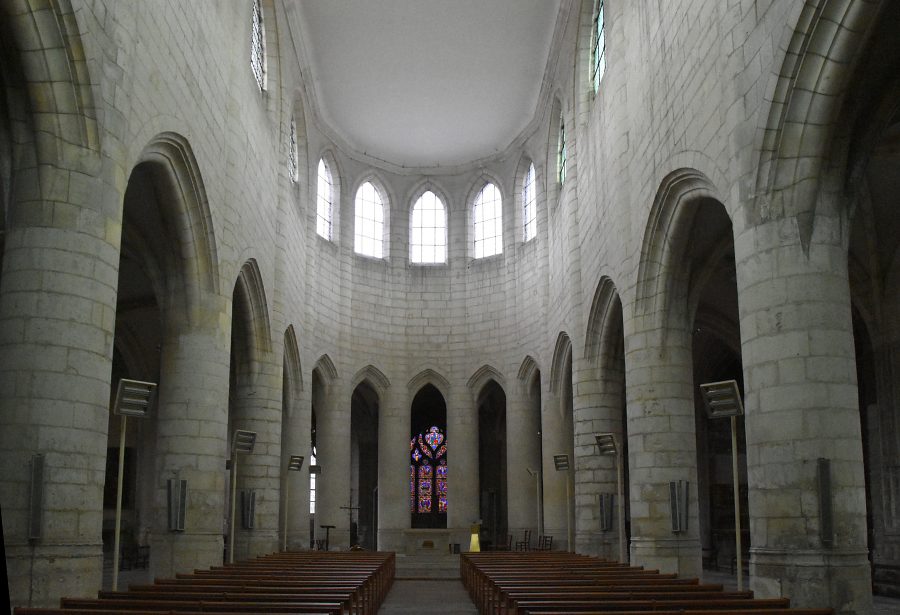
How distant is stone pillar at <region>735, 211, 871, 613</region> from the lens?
947 cm

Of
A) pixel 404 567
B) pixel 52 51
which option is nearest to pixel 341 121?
pixel 404 567

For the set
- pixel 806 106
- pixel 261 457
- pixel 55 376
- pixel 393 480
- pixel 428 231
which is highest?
pixel 428 231

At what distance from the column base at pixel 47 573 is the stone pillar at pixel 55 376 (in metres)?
0.01

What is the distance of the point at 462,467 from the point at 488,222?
7.93 metres

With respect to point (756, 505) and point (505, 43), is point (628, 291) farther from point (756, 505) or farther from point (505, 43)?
point (505, 43)

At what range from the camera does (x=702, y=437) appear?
2588cm

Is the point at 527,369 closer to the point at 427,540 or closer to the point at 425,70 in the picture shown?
the point at 427,540

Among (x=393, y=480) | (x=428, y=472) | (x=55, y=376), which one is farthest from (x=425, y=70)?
(x=55, y=376)

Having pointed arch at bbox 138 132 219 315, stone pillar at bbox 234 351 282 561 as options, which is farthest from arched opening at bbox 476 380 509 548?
pointed arch at bbox 138 132 219 315

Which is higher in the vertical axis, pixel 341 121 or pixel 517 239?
pixel 341 121

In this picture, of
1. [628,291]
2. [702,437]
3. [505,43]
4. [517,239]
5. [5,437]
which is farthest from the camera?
[517,239]

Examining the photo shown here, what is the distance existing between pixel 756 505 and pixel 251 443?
9.84m

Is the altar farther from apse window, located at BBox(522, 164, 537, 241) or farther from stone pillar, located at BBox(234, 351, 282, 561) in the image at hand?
apse window, located at BBox(522, 164, 537, 241)

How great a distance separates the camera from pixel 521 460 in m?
27.4
